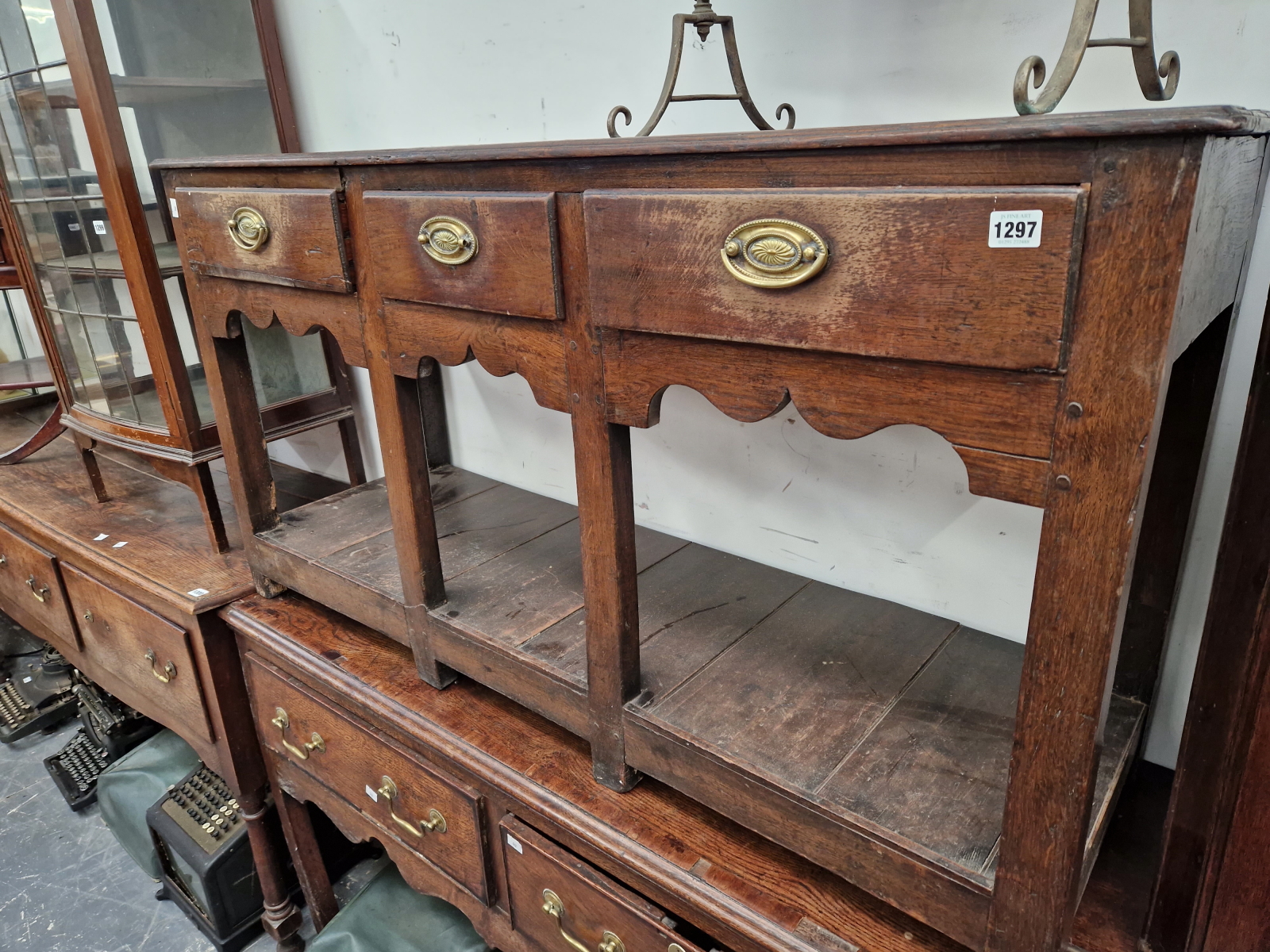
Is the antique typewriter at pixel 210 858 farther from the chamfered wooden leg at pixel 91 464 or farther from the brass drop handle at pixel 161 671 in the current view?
the chamfered wooden leg at pixel 91 464

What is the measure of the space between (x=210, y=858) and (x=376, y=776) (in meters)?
0.74

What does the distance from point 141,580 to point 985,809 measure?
63.7 inches

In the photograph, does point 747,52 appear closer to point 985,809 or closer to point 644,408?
point 644,408

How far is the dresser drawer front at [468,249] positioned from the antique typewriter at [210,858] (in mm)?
1463

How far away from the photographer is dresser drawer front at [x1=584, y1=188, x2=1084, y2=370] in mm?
588

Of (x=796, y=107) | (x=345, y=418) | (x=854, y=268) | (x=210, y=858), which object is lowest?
(x=210, y=858)

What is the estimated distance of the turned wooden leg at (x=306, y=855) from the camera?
1.75 meters

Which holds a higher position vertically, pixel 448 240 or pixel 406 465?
pixel 448 240

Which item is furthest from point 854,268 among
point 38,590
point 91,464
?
A: point 38,590

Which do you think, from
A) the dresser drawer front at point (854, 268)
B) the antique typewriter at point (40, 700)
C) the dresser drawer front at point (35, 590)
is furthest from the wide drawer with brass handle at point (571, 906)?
the antique typewriter at point (40, 700)

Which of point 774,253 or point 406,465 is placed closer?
point 774,253

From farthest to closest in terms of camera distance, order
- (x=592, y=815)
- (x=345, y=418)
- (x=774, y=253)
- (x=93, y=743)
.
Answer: (x=93, y=743) → (x=345, y=418) → (x=592, y=815) → (x=774, y=253)

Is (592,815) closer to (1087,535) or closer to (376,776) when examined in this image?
(376,776)

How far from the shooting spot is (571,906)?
44.6 inches
